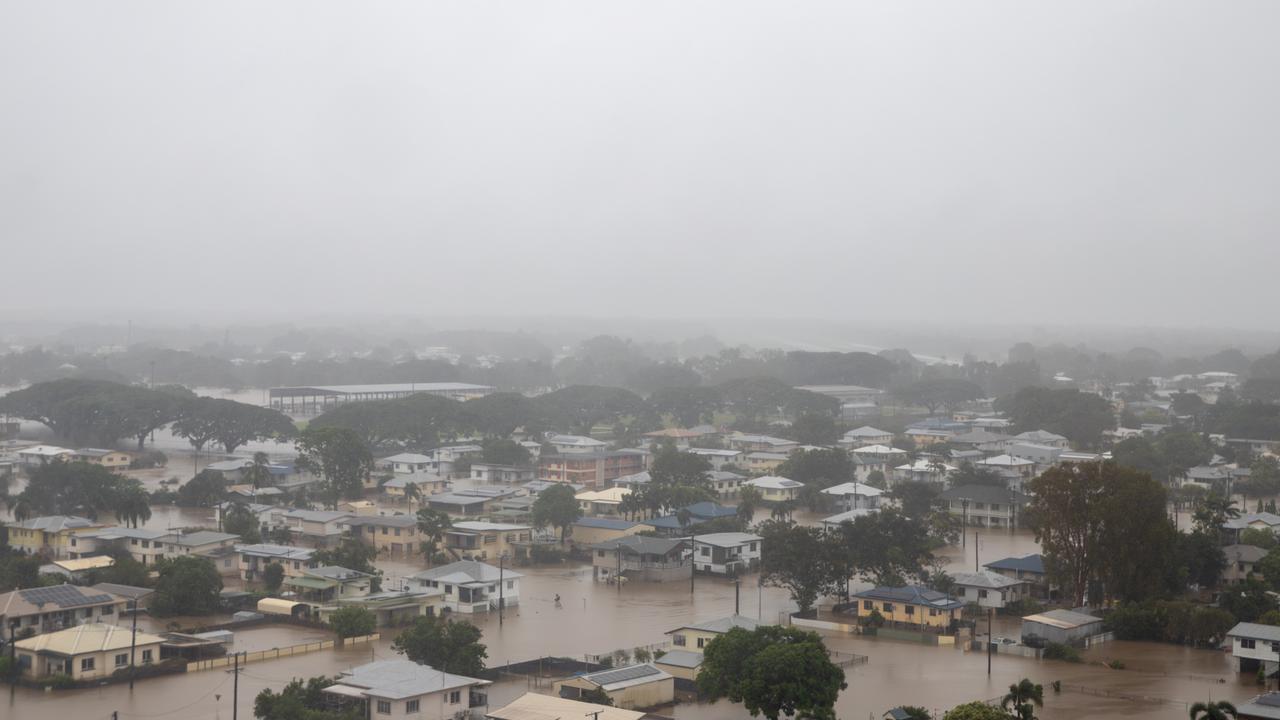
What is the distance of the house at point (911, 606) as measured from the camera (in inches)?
768

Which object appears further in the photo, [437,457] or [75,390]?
[75,390]

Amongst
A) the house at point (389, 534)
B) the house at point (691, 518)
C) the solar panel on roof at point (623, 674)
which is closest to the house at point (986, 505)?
the house at point (691, 518)

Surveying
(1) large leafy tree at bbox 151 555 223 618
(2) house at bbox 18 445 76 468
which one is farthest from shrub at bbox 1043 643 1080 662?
(2) house at bbox 18 445 76 468

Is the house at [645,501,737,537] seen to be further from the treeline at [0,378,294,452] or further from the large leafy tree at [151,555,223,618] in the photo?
the treeline at [0,378,294,452]

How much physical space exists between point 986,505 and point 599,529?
9.41 metres

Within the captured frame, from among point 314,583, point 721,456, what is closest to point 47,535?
point 314,583

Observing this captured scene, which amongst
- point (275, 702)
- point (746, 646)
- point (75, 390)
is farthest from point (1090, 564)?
point (75, 390)

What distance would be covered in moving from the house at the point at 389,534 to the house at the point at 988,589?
35.1 ft

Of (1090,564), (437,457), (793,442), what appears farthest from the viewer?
(793,442)

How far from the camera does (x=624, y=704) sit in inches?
593

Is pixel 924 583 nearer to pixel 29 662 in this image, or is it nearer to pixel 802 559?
pixel 802 559

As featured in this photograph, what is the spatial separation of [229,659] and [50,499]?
41.0ft

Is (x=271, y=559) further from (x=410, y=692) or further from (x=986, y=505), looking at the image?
(x=986, y=505)

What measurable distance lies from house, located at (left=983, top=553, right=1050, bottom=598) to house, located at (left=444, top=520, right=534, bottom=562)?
30.2 feet
